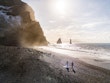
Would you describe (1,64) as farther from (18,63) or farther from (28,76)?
(28,76)

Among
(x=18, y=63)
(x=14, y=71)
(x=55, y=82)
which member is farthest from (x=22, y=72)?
(x=55, y=82)

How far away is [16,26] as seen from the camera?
48.9m

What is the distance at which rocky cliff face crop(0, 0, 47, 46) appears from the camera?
44188mm

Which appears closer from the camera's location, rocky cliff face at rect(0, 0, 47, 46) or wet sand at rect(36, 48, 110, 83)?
wet sand at rect(36, 48, 110, 83)

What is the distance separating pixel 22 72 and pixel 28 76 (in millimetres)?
1034

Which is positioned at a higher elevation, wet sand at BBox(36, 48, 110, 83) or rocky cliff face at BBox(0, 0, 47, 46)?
rocky cliff face at BBox(0, 0, 47, 46)

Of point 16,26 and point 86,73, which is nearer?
point 86,73

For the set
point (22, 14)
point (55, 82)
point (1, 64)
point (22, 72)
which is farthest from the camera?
point (22, 14)

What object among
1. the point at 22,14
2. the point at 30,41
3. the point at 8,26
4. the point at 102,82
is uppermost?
the point at 22,14

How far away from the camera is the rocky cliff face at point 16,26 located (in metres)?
44.2

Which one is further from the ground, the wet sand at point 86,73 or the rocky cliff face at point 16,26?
the rocky cliff face at point 16,26

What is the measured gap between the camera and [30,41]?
61000 mm

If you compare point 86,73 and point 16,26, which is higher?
point 16,26

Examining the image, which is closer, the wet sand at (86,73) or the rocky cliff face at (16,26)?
the wet sand at (86,73)
